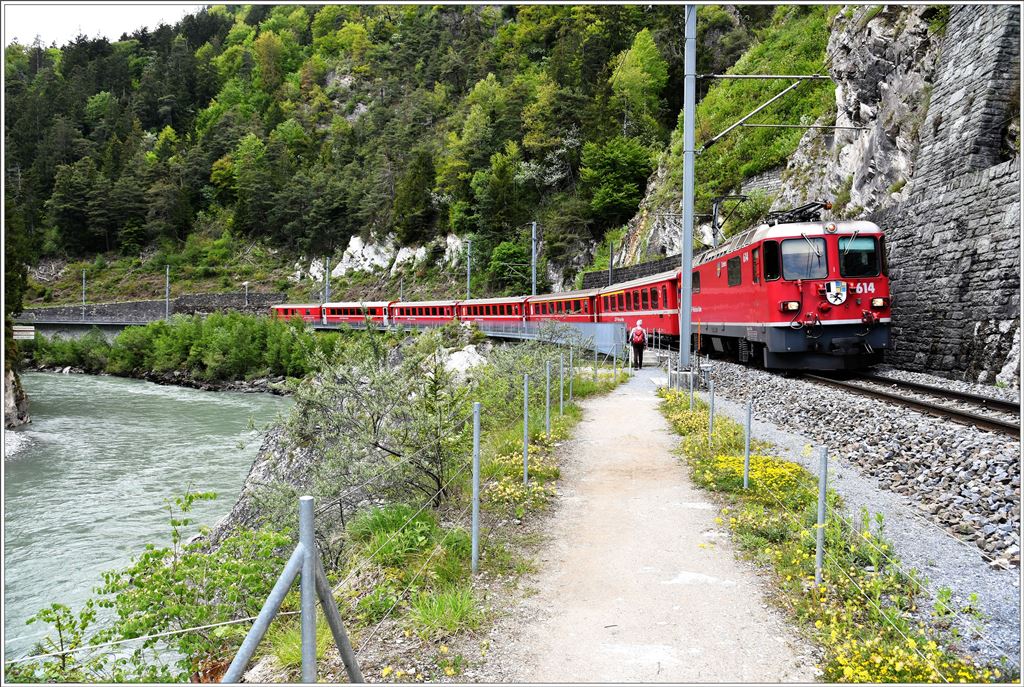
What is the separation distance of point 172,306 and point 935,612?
78.4 m

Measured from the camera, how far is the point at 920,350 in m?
16.7

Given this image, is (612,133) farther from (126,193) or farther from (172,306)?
(126,193)

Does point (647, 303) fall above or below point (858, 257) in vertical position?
below

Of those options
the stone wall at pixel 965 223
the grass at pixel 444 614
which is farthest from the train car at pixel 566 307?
the grass at pixel 444 614

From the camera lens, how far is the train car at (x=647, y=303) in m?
24.1

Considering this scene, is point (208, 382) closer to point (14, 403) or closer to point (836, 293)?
point (14, 403)

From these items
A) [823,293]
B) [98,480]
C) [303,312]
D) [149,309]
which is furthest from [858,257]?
[149,309]

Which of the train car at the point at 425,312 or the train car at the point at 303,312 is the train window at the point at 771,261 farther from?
the train car at the point at 303,312

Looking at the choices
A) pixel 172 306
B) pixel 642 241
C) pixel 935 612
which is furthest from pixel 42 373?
pixel 935 612

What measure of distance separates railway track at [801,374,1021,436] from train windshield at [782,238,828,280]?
88.4 inches

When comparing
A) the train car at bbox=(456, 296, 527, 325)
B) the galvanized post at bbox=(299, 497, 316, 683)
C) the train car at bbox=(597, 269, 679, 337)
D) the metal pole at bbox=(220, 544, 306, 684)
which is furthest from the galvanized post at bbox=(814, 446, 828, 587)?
the train car at bbox=(456, 296, 527, 325)

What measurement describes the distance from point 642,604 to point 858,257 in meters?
12.7

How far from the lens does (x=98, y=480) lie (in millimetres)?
21469

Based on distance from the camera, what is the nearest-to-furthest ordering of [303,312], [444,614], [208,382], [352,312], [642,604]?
[444,614], [642,604], [208,382], [352,312], [303,312]
